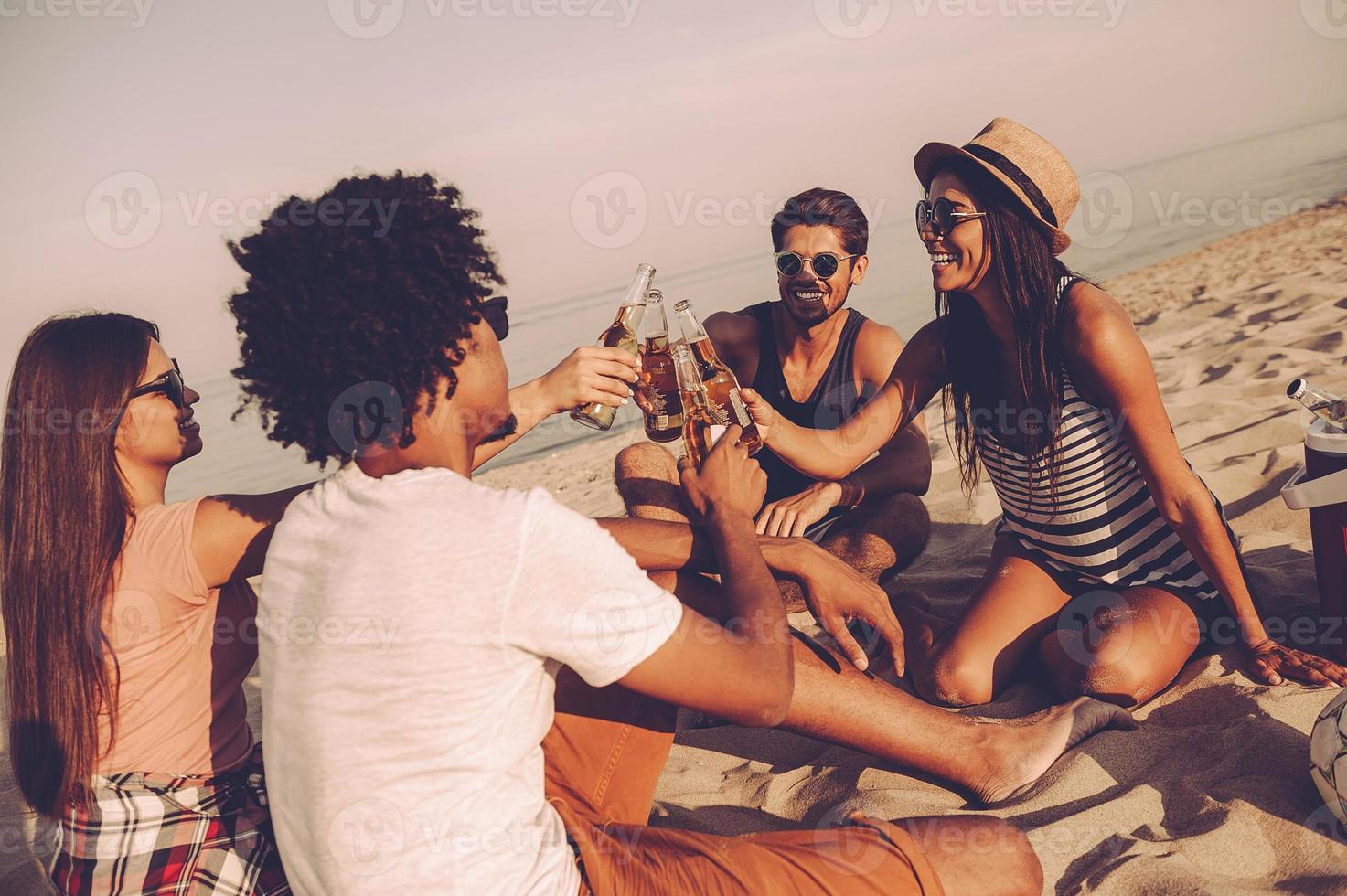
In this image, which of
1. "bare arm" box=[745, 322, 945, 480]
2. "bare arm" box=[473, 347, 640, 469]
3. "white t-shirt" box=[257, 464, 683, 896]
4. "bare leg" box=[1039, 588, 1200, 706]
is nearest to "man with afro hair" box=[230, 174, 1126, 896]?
"white t-shirt" box=[257, 464, 683, 896]

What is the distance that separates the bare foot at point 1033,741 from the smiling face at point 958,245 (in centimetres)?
146

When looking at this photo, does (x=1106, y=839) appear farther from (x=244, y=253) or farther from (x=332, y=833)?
(x=244, y=253)

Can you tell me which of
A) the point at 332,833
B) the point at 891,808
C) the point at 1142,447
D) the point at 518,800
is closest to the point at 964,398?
the point at 1142,447

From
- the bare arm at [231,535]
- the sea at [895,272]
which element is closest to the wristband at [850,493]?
the bare arm at [231,535]

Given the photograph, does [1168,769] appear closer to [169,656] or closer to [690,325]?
[690,325]

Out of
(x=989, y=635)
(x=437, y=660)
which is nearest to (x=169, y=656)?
(x=437, y=660)

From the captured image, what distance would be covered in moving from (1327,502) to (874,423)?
4.91 ft

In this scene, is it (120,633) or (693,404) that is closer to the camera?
(120,633)

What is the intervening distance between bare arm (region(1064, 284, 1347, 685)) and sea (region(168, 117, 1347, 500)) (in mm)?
7040

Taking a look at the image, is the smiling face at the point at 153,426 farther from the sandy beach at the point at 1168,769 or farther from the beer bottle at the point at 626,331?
the sandy beach at the point at 1168,769

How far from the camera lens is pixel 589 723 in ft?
7.22

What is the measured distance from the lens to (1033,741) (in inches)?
107

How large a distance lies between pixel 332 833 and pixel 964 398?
273 cm

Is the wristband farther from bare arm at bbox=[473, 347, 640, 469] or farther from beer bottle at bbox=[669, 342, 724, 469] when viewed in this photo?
bare arm at bbox=[473, 347, 640, 469]
